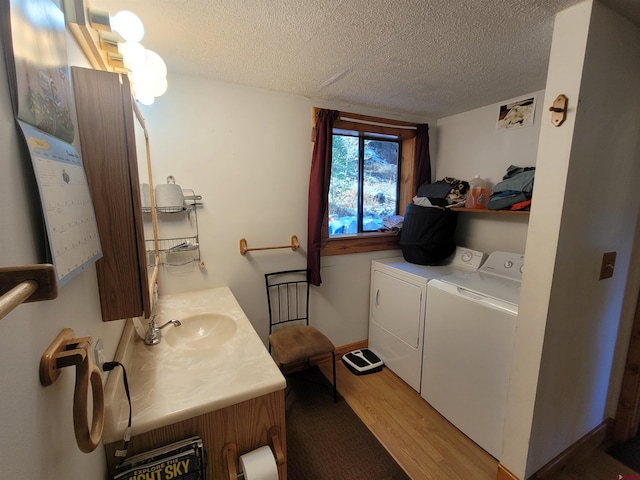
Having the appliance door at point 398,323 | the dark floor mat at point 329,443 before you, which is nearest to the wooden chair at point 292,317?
the dark floor mat at point 329,443

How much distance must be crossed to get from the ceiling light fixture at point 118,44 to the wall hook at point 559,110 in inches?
66.2

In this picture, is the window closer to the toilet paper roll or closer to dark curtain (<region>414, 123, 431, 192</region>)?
dark curtain (<region>414, 123, 431, 192</region>)

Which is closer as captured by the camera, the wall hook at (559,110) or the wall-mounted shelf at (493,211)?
the wall hook at (559,110)

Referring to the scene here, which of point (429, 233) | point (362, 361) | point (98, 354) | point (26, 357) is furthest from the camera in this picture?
point (362, 361)

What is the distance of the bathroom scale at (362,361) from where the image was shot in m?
2.46

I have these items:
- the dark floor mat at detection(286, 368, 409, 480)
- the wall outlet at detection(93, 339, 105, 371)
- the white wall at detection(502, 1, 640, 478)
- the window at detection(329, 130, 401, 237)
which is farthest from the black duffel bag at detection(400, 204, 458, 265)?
the wall outlet at detection(93, 339, 105, 371)

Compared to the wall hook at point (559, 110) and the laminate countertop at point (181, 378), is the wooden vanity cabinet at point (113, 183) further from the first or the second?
the wall hook at point (559, 110)

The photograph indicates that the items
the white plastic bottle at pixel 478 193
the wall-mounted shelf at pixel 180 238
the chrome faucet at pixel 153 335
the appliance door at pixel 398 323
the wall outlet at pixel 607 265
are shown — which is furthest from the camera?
the white plastic bottle at pixel 478 193

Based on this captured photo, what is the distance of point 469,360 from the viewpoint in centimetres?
175

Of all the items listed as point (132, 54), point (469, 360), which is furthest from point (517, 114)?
point (132, 54)

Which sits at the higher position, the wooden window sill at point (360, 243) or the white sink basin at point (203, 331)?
the wooden window sill at point (360, 243)

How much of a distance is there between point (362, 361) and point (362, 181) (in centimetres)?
170

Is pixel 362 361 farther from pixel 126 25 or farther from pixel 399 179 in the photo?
pixel 126 25

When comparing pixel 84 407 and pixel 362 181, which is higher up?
pixel 362 181
